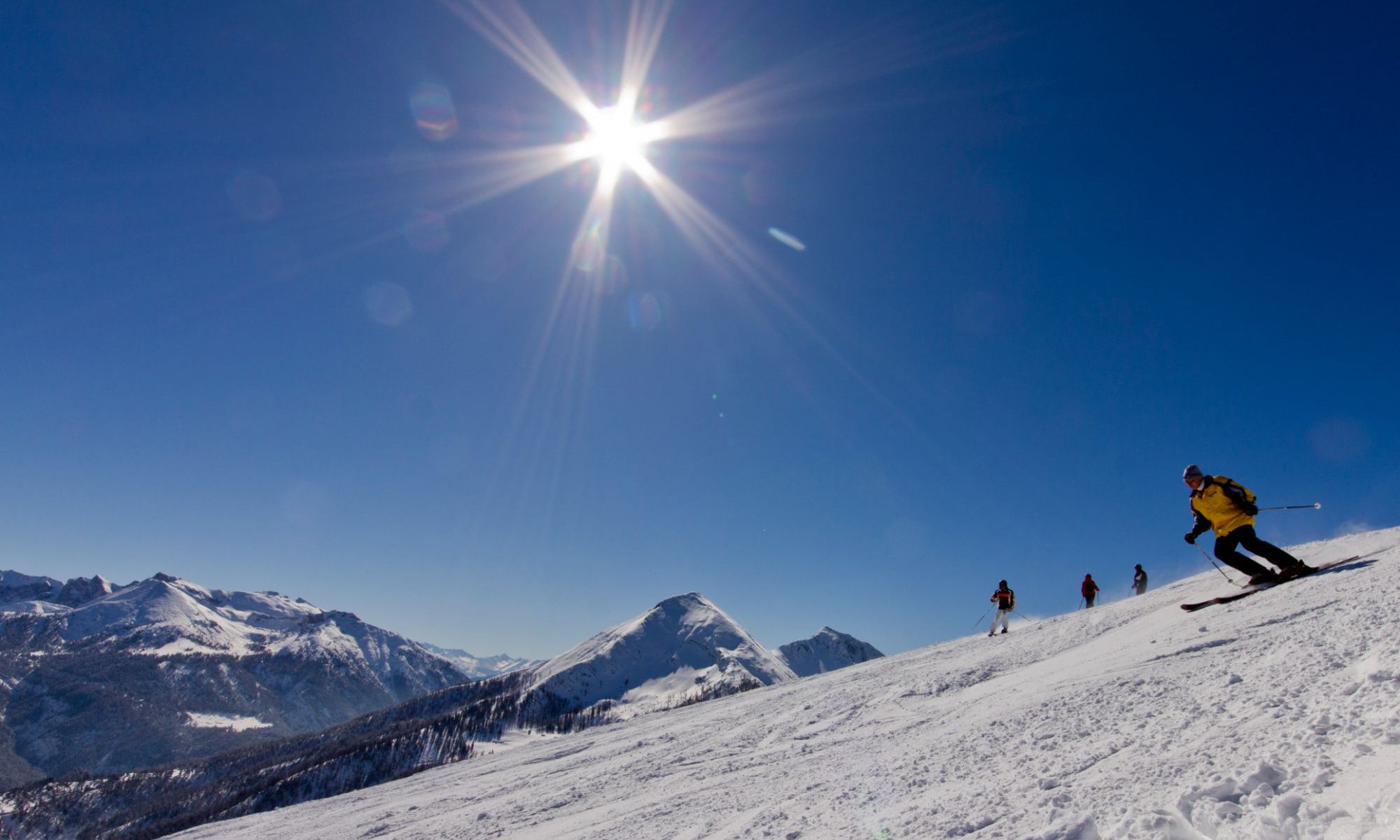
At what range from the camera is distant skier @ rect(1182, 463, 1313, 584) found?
11438 mm

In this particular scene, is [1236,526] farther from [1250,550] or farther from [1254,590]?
[1254,590]

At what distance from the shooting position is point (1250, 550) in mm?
11641

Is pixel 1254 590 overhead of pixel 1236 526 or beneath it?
beneath

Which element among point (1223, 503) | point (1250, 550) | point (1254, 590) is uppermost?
point (1223, 503)

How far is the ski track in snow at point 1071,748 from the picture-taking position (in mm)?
4250

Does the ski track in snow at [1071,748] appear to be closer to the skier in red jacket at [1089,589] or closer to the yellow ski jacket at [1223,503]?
the yellow ski jacket at [1223,503]

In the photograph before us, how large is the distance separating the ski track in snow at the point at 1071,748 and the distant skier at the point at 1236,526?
1002mm

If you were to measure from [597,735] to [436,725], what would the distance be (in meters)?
209

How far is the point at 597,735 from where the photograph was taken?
2156 centimetres

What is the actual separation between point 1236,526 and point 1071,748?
27.6 feet

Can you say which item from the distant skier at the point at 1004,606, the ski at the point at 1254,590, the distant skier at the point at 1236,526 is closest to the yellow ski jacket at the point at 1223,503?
the distant skier at the point at 1236,526

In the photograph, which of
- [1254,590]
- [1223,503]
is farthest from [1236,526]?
[1254,590]

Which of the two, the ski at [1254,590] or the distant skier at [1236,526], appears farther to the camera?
the distant skier at [1236,526]

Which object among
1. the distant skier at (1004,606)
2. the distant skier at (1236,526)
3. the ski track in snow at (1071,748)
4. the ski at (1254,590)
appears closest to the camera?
the ski track in snow at (1071,748)
